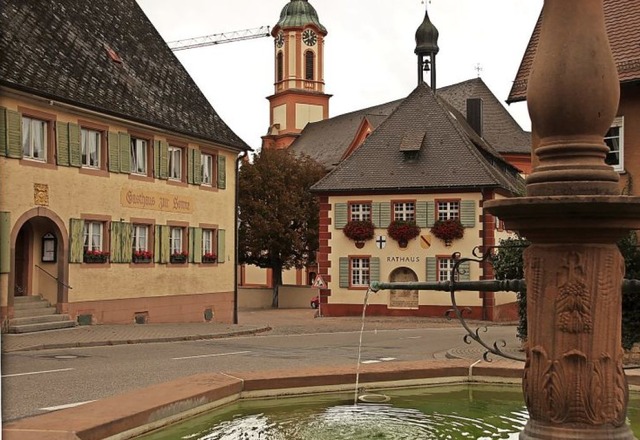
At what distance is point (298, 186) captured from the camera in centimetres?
4966

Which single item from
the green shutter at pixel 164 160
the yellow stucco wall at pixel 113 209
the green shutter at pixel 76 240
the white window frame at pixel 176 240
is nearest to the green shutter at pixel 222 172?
the yellow stucco wall at pixel 113 209

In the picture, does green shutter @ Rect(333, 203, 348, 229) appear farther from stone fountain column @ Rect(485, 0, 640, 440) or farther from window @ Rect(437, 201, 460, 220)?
stone fountain column @ Rect(485, 0, 640, 440)

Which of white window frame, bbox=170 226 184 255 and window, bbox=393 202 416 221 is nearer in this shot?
white window frame, bbox=170 226 184 255

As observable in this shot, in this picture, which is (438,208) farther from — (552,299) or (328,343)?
(552,299)

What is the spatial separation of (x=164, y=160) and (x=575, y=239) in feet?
75.2

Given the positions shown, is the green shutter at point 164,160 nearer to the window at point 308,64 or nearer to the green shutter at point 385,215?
the green shutter at point 385,215

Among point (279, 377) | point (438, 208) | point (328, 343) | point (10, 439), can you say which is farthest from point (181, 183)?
point (10, 439)

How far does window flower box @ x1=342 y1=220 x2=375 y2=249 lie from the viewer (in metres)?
35.8

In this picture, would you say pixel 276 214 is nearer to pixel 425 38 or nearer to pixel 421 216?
pixel 421 216

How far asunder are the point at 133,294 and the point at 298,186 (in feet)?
81.2

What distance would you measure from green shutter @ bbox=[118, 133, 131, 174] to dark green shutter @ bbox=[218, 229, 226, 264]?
18.6 ft

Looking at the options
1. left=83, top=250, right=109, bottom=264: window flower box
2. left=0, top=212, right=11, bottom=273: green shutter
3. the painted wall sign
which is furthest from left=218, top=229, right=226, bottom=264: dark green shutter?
left=0, top=212, right=11, bottom=273: green shutter

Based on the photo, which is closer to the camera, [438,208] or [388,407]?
[388,407]

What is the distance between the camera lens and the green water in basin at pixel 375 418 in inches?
290
